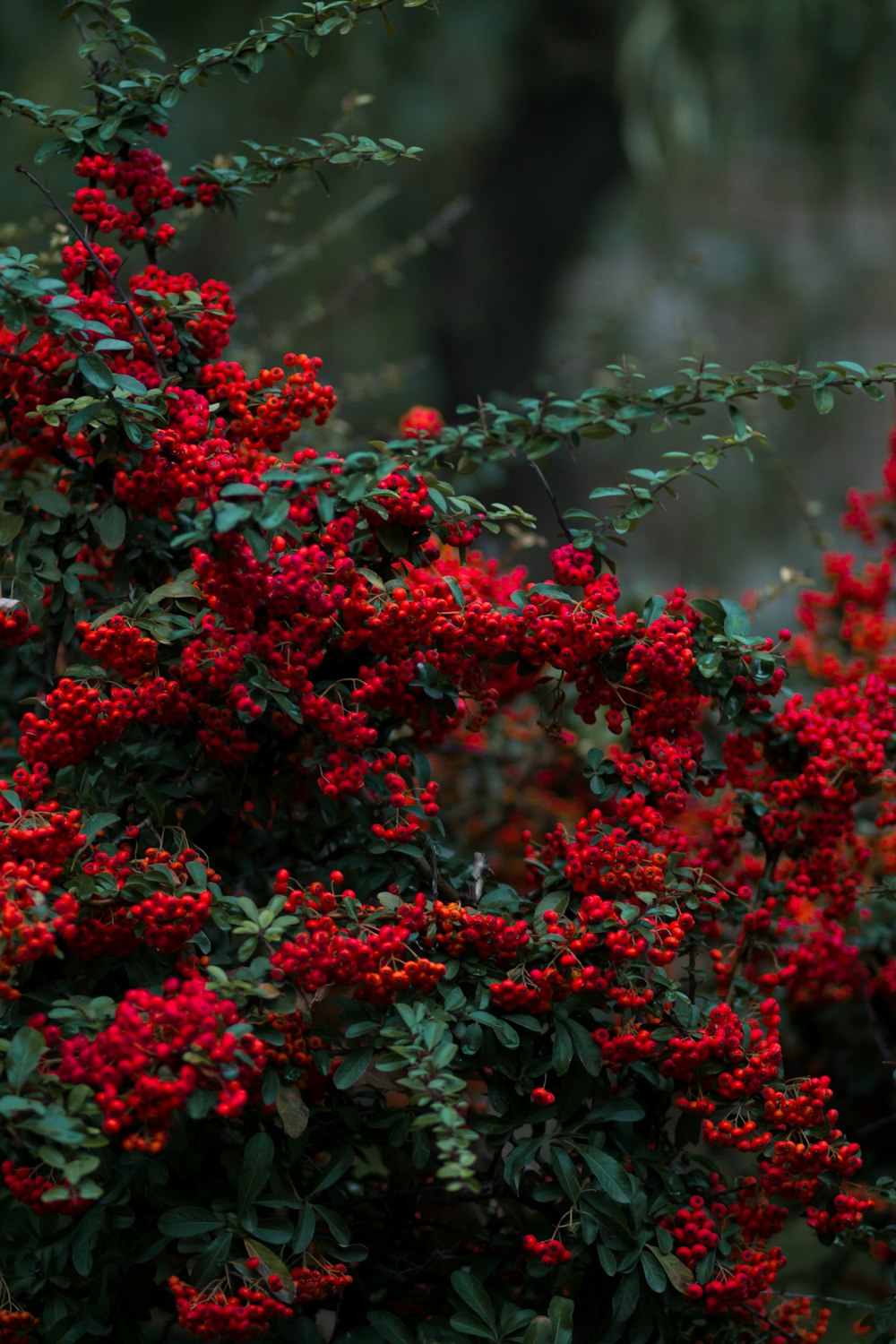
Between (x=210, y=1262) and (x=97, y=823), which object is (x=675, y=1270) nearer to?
(x=210, y=1262)

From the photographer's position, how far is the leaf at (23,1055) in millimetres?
1253

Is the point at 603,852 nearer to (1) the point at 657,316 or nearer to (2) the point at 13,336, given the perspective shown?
(2) the point at 13,336

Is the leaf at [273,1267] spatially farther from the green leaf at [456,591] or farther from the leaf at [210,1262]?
the green leaf at [456,591]

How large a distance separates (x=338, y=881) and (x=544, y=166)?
6.53m

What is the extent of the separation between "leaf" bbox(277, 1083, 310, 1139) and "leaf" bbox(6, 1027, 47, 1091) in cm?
28

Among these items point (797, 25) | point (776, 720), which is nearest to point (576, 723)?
point (776, 720)

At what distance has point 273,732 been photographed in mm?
1686

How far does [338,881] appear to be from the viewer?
1507mm

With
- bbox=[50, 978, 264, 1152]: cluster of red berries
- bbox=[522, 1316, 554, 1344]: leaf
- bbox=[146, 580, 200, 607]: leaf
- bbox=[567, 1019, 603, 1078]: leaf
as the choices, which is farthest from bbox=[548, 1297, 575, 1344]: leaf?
bbox=[146, 580, 200, 607]: leaf

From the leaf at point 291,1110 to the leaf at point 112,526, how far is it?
2.28 feet

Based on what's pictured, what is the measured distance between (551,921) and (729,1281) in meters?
0.45

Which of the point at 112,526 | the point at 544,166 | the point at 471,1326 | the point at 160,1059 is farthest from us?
the point at 544,166

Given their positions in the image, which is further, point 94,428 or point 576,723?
point 576,723

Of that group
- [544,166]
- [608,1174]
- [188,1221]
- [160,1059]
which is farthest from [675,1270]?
[544,166]
